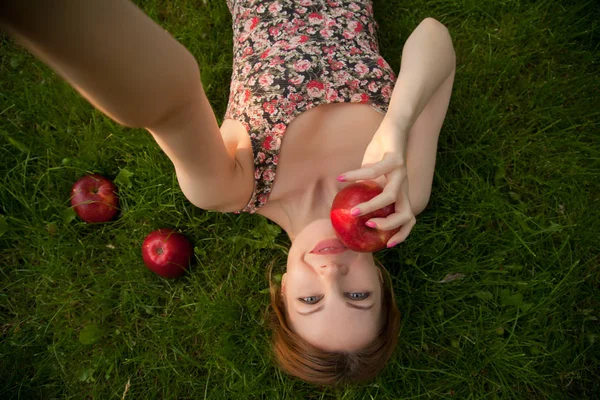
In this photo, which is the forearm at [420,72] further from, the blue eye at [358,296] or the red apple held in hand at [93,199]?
the red apple held in hand at [93,199]

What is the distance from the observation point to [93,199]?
2.72 m

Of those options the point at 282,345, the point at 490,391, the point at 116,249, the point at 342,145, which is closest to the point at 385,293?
the point at 282,345

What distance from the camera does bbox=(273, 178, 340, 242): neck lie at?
2123 millimetres

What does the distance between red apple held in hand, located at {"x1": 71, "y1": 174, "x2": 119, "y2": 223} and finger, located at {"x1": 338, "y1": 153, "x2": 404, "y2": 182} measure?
6.42 ft

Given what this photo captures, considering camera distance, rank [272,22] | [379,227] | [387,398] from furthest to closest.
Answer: [387,398] < [272,22] < [379,227]

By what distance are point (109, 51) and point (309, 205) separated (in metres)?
1.52

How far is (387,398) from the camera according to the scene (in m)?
2.67

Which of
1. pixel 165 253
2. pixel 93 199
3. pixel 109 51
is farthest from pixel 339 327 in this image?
pixel 93 199

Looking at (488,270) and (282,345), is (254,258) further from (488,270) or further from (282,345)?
(488,270)

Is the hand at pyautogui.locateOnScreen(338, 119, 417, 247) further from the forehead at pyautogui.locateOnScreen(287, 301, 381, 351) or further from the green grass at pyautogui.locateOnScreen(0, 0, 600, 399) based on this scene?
the green grass at pyautogui.locateOnScreen(0, 0, 600, 399)

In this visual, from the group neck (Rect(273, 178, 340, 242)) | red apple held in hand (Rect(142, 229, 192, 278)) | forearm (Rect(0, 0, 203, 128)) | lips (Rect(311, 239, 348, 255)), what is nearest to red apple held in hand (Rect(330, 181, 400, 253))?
lips (Rect(311, 239, 348, 255))

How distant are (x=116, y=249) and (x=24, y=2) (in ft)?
8.34

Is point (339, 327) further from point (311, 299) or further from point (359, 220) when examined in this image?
point (359, 220)

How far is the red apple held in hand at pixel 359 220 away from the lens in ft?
5.17
